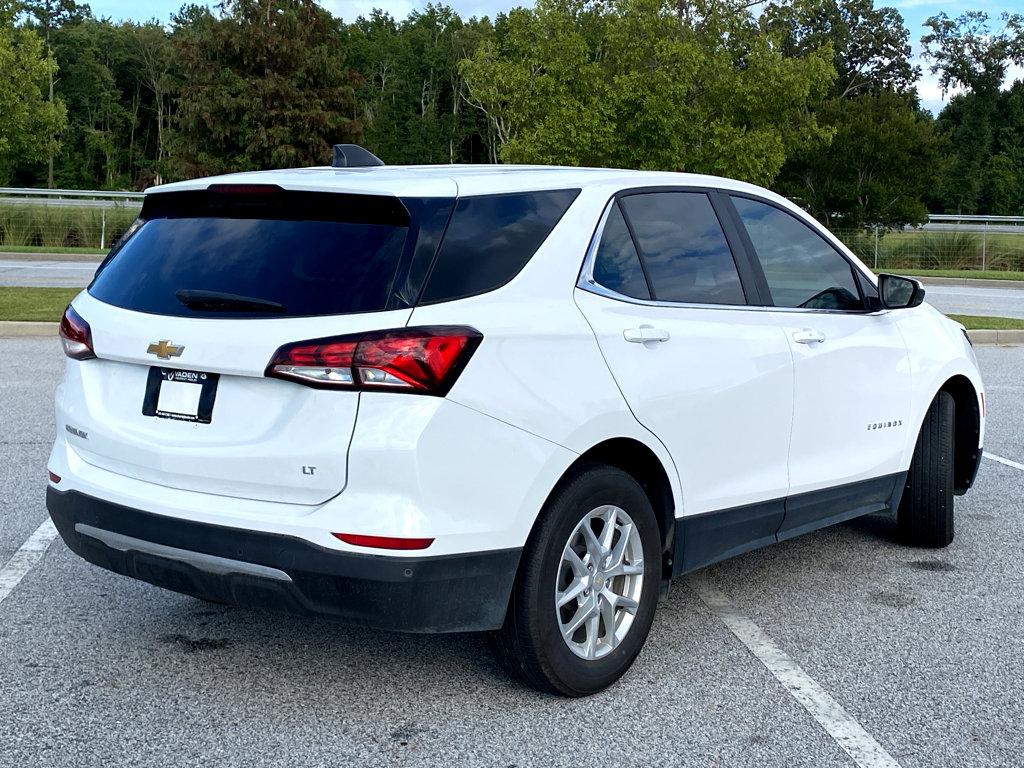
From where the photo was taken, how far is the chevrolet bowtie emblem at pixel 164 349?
364 centimetres

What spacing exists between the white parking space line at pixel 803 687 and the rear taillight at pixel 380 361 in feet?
5.30

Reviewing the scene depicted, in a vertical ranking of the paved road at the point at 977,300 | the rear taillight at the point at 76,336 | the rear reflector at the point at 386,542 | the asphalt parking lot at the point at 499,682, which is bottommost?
the asphalt parking lot at the point at 499,682

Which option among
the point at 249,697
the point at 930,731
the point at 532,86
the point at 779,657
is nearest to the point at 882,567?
the point at 779,657

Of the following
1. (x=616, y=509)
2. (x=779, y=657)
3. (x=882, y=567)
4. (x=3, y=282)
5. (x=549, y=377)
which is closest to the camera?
(x=549, y=377)

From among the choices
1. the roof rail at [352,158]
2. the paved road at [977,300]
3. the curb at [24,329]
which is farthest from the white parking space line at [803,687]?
the paved road at [977,300]

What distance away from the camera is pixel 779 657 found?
4328mm

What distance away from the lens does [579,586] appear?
3.87 metres

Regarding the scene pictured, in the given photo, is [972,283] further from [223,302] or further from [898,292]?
[223,302]

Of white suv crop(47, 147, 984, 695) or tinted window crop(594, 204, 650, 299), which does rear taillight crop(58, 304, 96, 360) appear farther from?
tinted window crop(594, 204, 650, 299)

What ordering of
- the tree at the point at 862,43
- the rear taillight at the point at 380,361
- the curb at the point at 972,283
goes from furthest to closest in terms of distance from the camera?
the tree at the point at 862,43, the curb at the point at 972,283, the rear taillight at the point at 380,361

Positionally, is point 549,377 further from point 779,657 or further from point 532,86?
point 532,86

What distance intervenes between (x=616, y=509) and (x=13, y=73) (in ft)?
147

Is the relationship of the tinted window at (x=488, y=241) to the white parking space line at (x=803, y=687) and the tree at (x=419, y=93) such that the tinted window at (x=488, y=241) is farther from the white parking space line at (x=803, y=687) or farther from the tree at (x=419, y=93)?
the tree at (x=419, y=93)

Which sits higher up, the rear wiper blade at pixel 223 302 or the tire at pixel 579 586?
the rear wiper blade at pixel 223 302
